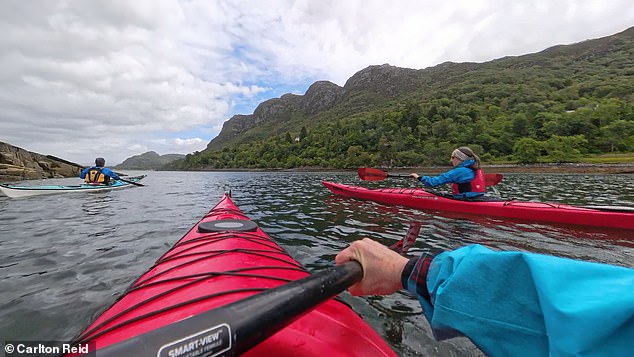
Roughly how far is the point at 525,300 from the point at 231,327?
1013 mm

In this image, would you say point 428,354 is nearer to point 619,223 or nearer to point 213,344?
point 213,344

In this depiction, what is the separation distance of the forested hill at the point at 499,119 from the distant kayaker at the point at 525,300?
202 feet

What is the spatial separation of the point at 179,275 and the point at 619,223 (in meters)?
10.2

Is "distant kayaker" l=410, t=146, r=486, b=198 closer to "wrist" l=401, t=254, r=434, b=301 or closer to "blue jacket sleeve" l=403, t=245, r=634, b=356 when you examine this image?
"wrist" l=401, t=254, r=434, b=301

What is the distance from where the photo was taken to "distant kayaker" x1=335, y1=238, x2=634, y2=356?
742mm

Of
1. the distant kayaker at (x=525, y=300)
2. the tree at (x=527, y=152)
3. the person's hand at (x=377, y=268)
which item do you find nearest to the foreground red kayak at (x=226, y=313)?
the person's hand at (x=377, y=268)

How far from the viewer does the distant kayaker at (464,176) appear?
364 inches

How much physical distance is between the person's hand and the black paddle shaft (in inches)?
14.7

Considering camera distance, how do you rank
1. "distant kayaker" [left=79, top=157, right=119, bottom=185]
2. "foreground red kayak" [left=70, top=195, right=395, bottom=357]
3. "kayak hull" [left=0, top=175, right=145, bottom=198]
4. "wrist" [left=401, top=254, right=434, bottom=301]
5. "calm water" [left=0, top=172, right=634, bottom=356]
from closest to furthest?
"foreground red kayak" [left=70, top=195, right=395, bottom=357] → "wrist" [left=401, top=254, right=434, bottom=301] → "calm water" [left=0, top=172, right=634, bottom=356] → "kayak hull" [left=0, top=175, right=145, bottom=198] → "distant kayaker" [left=79, top=157, right=119, bottom=185]

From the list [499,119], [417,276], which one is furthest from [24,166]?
[499,119]

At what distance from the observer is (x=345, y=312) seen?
2.03 meters

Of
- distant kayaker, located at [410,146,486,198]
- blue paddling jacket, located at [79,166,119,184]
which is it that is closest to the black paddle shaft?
distant kayaker, located at [410,146,486,198]

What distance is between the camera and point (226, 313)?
950 millimetres

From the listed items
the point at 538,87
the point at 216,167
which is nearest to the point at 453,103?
the point at 538,87
